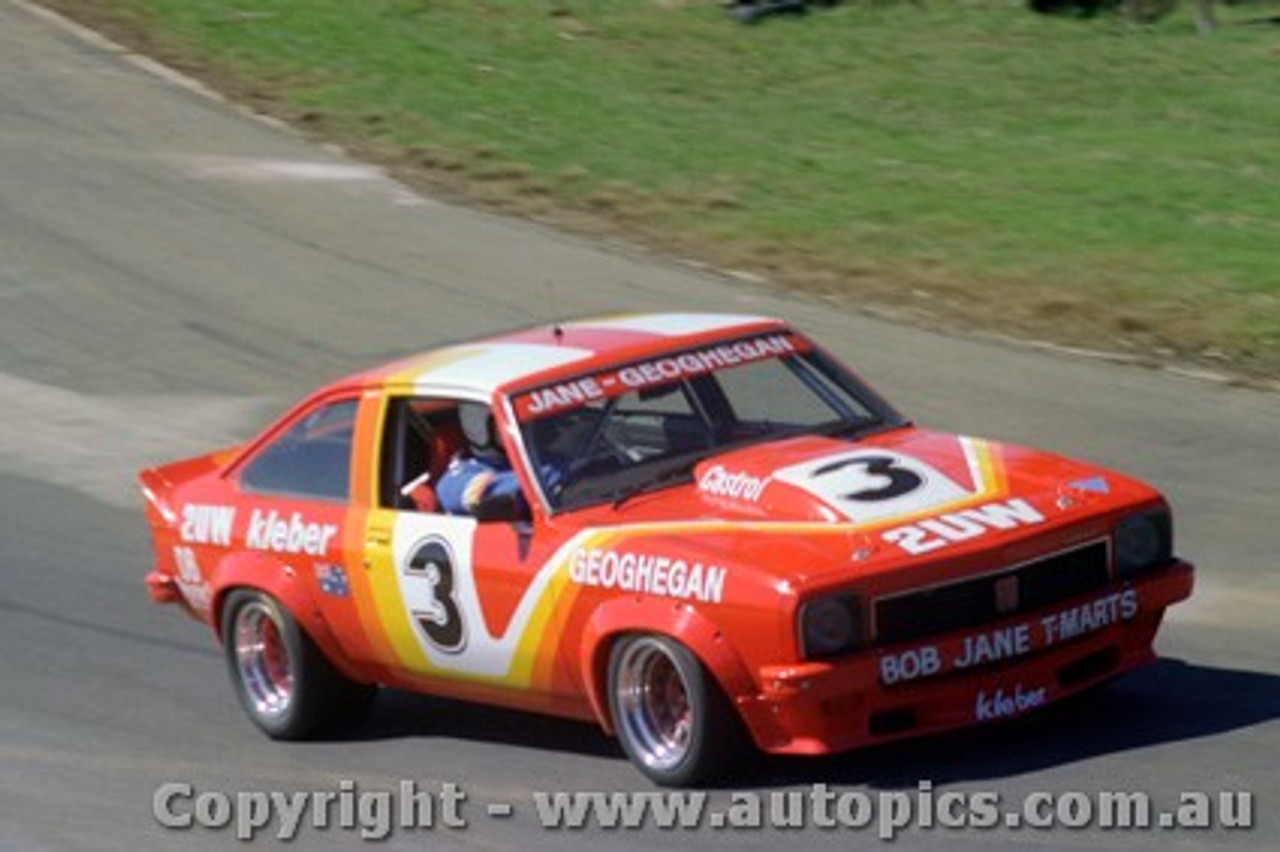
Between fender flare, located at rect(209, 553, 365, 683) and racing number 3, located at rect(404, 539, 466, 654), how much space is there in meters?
0.57

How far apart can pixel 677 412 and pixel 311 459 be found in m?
1.44

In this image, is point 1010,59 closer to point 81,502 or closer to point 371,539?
point 81,502

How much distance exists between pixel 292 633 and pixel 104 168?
12387mm

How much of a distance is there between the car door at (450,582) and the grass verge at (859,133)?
7.01 metres

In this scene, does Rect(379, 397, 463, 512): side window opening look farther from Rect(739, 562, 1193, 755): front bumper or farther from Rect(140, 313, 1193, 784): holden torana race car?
Rect(739, 562, 1193, 755): front bumper

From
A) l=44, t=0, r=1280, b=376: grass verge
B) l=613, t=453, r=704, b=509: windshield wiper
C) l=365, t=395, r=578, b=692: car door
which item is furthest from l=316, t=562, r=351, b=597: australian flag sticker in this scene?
l=44, t=0, r=1280, b=376: grass verge

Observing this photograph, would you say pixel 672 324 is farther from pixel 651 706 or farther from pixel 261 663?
pixel 261 663

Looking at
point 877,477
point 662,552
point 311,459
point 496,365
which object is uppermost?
point 496,365

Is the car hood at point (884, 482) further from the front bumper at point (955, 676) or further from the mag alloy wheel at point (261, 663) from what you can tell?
the mag alloy wheel at point (261, 663)

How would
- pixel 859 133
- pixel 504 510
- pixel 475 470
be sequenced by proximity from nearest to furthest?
1. pixel 504 510
2. pixel 475 470
3. pixel 859 133

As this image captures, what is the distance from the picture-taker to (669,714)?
838 centimetres

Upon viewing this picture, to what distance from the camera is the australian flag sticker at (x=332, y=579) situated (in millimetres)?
9289

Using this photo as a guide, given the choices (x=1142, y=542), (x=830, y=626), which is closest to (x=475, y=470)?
(x=830, y=626)

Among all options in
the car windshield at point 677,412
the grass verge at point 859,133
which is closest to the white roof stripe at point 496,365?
the car windshield at point 677,412
